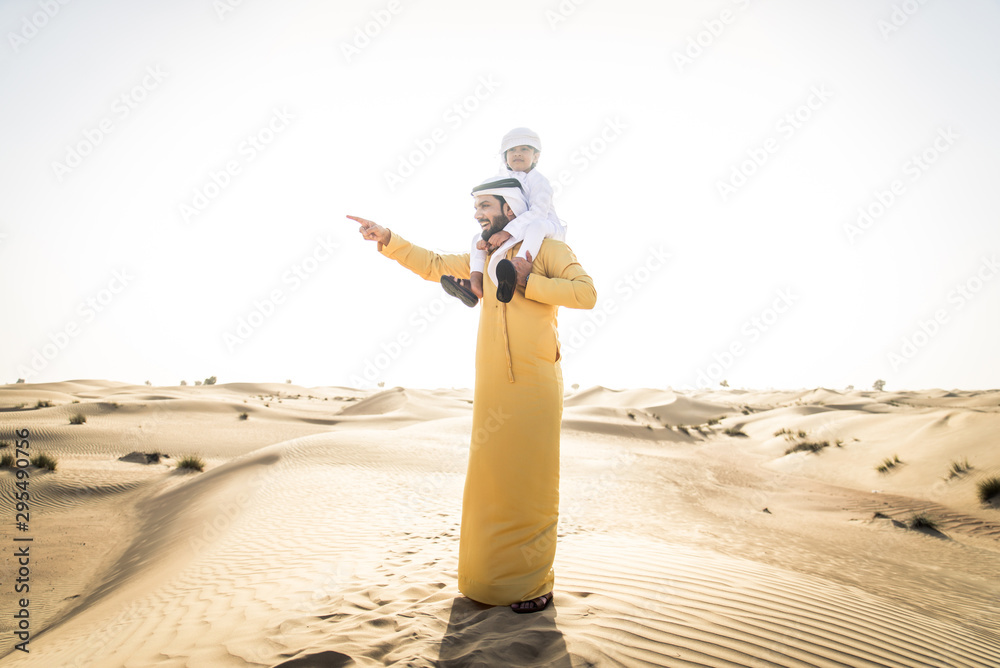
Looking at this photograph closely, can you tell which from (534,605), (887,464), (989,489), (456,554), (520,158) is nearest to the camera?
(534,605)

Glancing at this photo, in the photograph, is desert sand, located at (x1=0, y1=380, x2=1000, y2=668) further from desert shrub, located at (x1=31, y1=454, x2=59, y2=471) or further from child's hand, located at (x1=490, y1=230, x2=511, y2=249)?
child's hand, located at (x1=490, y1=230, x2=511, y2=249)

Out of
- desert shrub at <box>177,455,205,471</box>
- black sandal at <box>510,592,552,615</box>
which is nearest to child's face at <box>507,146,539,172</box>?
black sandal at <box>510,592,552,615</box>

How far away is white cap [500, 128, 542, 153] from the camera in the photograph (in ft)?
12.1

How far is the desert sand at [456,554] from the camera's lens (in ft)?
9.32

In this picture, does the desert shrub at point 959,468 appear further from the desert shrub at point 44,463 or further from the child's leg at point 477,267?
the desert shrub at point 44,463

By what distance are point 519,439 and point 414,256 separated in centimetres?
173

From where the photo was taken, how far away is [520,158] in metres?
3.69

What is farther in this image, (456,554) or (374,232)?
(456,554)

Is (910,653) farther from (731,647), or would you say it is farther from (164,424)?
(164,424)

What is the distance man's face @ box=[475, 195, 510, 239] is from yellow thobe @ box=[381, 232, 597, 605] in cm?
37

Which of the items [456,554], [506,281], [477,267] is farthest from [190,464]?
[506,281]

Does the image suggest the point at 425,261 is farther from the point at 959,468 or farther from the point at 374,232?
the point at 959,468

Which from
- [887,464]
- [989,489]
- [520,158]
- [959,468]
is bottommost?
[989,489]

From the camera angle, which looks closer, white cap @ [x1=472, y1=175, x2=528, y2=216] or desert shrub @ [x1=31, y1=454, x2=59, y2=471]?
white cap @ [x1=472, y1=175, x2=528, y2=216]
